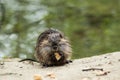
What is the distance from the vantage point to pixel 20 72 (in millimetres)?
8727

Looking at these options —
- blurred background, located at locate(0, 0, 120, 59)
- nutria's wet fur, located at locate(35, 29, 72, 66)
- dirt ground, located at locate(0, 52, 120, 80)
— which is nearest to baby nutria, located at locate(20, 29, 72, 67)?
nutria's wet fur, located at locate(35, 29, 72, 66)

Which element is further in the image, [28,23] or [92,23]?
[92,23]

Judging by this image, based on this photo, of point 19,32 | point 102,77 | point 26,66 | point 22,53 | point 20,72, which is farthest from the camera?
point 19,32

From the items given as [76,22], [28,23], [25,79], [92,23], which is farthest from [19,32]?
[25,79]

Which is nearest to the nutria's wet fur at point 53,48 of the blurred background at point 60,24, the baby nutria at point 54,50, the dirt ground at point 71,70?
the baby nutria at point 54,50

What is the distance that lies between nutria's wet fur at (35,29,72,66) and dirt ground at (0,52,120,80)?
11 cm

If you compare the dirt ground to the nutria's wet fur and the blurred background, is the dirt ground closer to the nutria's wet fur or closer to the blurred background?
the nutria's wet fur

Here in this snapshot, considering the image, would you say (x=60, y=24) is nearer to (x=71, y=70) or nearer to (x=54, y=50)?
(x=54, y=50)

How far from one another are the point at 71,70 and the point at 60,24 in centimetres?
743

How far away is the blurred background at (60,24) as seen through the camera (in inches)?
570

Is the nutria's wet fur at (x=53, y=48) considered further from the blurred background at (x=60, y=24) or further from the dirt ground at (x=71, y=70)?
the blurred background at (x=60, y=24)

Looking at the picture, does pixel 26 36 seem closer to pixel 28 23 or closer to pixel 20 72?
pixel 28 23

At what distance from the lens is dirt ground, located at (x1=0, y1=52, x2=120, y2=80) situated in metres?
7.98

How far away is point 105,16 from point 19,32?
3.02m
